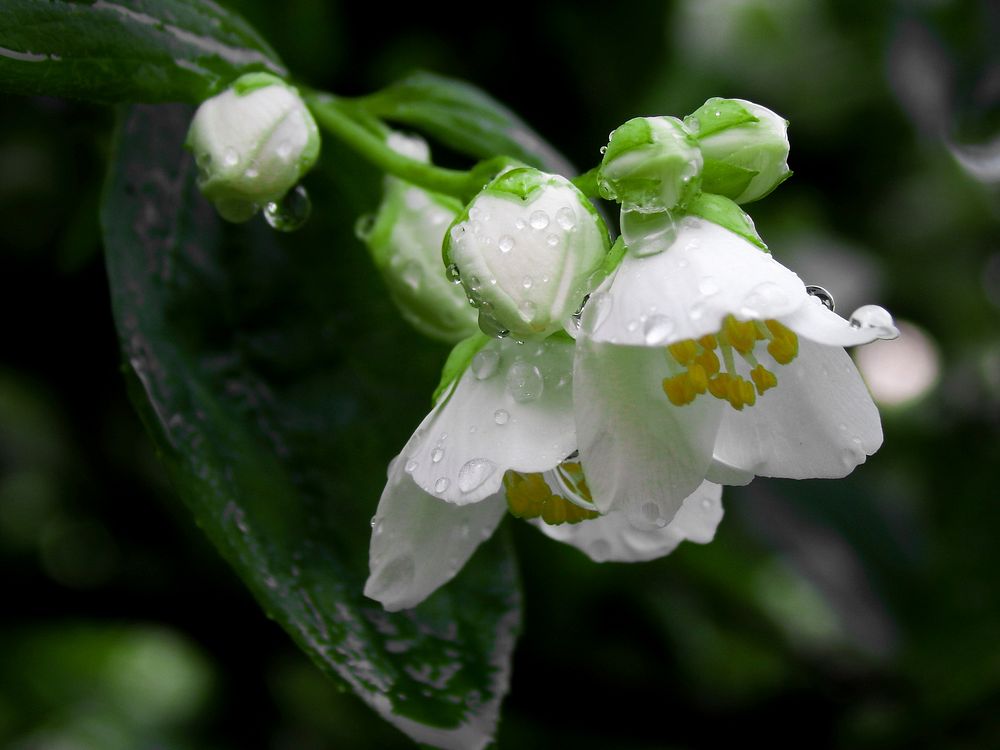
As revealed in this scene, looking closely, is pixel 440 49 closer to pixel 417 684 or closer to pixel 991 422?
pixel 417 684

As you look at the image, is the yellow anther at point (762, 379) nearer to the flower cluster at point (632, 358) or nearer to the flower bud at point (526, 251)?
the flower cluster at point (632, 358)

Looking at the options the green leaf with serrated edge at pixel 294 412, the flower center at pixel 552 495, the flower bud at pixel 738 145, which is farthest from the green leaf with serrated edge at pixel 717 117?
the green leaf with serrated edge at pixel 294 412

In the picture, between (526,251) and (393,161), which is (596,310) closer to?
(526,251)

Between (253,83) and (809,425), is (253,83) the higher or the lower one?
the higher one

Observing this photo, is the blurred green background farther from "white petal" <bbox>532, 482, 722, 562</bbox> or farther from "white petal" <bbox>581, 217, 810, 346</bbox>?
"white petal" <bbox>581, 217, 810, 346</bbox>

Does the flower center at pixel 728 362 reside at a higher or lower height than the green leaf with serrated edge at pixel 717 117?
lower

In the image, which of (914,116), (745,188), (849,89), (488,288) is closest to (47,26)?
(488,288)

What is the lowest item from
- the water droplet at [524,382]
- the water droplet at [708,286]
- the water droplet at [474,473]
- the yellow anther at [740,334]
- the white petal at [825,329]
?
the water droplet at [474,473]

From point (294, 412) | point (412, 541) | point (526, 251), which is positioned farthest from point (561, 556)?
point (526, 251)
